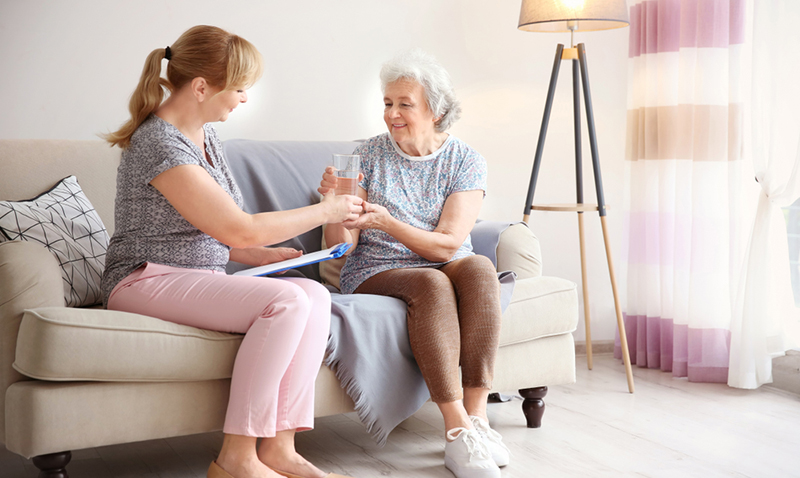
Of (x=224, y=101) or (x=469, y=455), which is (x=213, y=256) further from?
(x=469, y=455)

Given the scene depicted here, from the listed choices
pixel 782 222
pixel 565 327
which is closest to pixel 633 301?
pixel 782 222

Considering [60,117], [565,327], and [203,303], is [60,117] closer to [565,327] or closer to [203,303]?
[203,303]

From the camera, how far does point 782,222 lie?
2.69 meters

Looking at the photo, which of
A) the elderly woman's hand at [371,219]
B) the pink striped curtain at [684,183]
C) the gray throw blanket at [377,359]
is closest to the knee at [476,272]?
the gray throw blanket at [377,359]

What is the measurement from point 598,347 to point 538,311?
4.61 ft

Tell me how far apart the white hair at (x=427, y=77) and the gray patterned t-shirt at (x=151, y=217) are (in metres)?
0.73

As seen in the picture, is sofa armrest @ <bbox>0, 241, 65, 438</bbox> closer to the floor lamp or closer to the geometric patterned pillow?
the geometric patterned pillow

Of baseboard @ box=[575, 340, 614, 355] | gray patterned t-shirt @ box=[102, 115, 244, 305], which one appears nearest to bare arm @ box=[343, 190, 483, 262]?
gray patterned t-shirt @ box=[102, 115, 244, 305]

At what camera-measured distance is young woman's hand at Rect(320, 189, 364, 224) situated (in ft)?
5.84

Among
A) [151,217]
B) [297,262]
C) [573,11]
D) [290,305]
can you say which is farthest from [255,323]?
[573,11]

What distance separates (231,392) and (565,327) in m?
1.11

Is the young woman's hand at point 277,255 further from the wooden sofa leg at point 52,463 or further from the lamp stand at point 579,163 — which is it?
the lamp stand at point 579,163

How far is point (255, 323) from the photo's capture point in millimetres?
1551

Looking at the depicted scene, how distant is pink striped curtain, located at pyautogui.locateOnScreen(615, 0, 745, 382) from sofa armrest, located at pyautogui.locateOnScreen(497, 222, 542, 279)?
0.91 m
